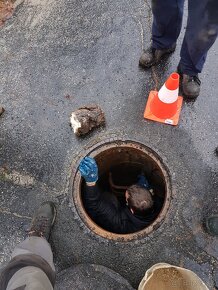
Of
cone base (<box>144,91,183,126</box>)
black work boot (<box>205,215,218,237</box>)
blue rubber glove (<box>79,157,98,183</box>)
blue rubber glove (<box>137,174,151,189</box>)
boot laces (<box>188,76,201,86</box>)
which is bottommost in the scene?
blue rubber glove (<box>137,174,151,189</box>)

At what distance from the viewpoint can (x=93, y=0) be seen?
179 inches

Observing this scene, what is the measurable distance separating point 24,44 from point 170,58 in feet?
5.76

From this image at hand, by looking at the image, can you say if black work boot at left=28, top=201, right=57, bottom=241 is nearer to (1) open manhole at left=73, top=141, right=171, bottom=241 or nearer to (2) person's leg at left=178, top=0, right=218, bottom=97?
(1) open manhole at left=73, top=141, right=171, bottom=241

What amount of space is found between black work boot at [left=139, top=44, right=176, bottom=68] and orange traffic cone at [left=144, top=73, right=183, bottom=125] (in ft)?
1.12

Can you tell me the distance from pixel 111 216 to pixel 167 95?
1389mm

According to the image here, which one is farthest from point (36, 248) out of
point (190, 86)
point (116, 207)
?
point (190, 86)

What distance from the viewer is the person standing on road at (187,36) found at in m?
3.14

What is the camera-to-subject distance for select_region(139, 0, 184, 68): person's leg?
3453 millimetres

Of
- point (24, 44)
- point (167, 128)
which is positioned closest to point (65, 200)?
point (167, 128)

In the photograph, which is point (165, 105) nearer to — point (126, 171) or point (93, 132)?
point (93, 132)

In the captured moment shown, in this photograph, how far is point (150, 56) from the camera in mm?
4012

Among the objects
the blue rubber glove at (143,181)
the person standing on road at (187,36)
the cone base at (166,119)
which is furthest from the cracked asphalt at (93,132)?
the blue rubber glove at (143,181)

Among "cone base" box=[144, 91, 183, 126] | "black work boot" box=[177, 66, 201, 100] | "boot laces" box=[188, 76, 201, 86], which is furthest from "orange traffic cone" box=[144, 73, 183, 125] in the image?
"boot laces" box=[188, 76, 201, 86]

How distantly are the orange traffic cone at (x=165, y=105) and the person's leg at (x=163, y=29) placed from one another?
41 cm
